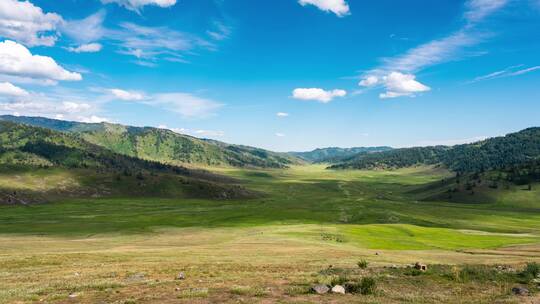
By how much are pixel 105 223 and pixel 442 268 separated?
108 metres

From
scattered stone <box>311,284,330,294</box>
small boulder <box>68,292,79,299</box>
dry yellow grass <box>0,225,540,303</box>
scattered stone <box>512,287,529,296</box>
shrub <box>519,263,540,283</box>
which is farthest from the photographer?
shrub <box>519,263,540,283</box>

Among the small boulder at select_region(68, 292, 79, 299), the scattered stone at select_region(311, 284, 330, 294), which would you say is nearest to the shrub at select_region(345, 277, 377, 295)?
the scattered stone at select_region(311, 284, 330, 294)

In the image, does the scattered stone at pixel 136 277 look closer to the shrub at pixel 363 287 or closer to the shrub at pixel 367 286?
the shrub at pixel 363 287

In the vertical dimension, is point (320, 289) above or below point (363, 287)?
below

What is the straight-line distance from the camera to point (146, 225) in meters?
118

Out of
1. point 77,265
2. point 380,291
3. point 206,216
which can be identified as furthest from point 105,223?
point 380,291

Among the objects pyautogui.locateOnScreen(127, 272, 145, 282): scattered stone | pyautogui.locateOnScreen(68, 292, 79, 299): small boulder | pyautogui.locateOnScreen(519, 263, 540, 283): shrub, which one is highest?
pyautogui.locateOnScreen(519, 263, 540, 283): shrub

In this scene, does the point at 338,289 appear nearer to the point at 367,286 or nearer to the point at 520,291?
the point at 367,286

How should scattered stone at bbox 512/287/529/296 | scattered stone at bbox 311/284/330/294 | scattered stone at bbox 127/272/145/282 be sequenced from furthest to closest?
scattered stone at bbox 127/272/145/282
scattered stone at bbox 512/287/529/296
scattered stone at bbox 311/284/330/294

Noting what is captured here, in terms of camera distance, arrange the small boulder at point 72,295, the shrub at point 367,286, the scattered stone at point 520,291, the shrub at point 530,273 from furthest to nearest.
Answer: the shrub at point 530,273 → the scattered stone at point 520,291 → the small boulder at point 72,295 → the shrub at point 367,286

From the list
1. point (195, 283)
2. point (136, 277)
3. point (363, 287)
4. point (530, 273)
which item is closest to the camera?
point (363, 287)

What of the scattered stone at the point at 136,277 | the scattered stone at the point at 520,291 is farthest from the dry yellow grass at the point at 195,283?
the scattered stone at the point at 520,291

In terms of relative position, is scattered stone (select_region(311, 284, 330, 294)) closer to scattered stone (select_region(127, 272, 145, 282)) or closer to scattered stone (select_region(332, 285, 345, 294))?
scattered stone (select_region(332, 285, 345, 294))

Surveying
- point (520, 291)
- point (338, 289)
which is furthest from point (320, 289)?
point (520, 291)
